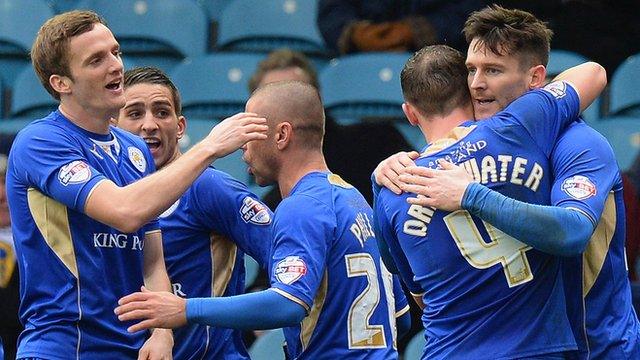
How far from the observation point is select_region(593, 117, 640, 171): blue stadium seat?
805 cm

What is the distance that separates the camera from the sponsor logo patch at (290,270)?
4441 mm

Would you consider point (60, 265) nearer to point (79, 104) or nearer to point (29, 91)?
point (79, 104)

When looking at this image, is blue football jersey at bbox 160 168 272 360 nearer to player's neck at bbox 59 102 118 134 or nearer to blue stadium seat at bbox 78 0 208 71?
player's neck at bbox 59 102 118 134

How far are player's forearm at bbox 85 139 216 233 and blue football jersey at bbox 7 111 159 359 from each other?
100 mm

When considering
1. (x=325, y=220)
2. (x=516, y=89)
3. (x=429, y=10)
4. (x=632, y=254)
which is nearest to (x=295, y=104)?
(x=325, y=220)

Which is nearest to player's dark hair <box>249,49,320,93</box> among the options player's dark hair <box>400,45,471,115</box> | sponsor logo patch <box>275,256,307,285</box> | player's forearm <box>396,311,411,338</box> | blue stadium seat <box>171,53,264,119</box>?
blue stadium seat <box>171,53,264,119</box>

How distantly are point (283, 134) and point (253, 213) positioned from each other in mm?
427

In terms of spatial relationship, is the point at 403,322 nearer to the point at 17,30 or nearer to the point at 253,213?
the point at 253,213

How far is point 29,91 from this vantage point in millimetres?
9000

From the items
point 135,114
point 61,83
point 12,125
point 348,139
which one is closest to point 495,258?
point 61,83

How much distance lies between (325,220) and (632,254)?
281cm

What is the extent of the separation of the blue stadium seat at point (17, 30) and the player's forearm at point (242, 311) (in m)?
5.44

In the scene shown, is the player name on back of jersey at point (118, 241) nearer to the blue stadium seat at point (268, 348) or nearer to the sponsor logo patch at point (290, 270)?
the sponsor logo patch at point (290, 270)

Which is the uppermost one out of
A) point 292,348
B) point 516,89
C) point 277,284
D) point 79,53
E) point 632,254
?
point 79,53
